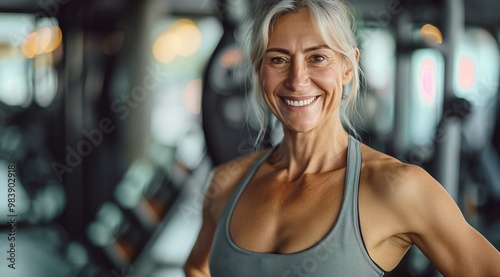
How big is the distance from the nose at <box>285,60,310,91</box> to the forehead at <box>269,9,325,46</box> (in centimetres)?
4

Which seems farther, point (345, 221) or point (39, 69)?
point (39, 69)

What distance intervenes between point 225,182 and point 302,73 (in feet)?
0.96

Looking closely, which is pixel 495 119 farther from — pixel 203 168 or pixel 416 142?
pixel 203 168

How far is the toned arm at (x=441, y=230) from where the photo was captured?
2.59ft

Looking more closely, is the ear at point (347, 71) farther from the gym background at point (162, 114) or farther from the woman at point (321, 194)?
the gym background at point (162, 114)

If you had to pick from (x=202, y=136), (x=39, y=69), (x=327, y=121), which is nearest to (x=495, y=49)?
(x=202, y=136)

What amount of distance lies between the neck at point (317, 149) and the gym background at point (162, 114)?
944 mm

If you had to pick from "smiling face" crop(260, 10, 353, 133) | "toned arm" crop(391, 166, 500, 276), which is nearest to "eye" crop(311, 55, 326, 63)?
"smiling face" crop(260, 10, 353, 133)

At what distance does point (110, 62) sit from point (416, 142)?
1243mm

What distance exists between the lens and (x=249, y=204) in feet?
3.21

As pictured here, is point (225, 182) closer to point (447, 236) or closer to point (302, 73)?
point (302, 73)

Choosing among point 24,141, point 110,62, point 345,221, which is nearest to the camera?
point 345,221

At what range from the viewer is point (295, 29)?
0.89 meters

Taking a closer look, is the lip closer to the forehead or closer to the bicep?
the forehead
